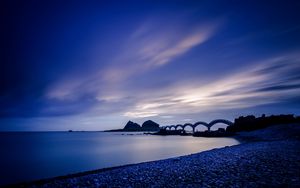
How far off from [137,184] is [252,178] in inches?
234

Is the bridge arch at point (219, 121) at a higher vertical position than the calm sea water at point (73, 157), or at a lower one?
higher

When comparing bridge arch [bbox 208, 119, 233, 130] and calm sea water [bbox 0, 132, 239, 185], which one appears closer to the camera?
calm sea water [bbox 0, 132, 239, 185]

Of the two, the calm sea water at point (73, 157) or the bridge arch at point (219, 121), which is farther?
the bridge arch at point (219, 121)

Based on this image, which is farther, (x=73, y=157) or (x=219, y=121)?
(x=219, y=121)

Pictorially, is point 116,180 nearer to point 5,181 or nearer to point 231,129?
point 5,181

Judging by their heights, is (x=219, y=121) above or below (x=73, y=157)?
above

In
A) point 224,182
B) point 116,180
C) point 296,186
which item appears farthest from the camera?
point 116,180

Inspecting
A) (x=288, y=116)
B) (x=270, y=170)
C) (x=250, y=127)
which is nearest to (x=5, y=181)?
(x=270, y=170)

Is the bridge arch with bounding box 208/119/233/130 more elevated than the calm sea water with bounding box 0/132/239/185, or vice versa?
the bridge arch with bounding box 208/119/233/130

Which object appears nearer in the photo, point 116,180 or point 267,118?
point 116,180

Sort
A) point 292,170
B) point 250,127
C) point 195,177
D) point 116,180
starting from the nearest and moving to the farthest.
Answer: point 292,170
point 195,177
point 116,180
point 250,127

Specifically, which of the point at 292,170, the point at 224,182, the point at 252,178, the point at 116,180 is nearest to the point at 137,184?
the point at 116,180

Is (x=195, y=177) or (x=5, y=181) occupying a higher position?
(x=195, y=177)

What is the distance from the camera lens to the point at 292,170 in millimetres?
9961
